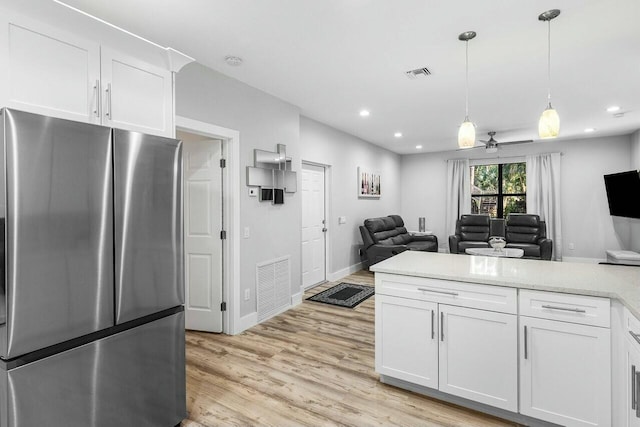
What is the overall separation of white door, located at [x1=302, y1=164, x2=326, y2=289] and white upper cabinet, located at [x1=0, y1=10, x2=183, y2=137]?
10.7ft

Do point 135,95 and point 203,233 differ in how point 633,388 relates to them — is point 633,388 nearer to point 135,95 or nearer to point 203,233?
point 135,95

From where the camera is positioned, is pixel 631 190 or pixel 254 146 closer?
pixel 254 146

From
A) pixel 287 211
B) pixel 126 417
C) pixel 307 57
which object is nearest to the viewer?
pixel 126 417

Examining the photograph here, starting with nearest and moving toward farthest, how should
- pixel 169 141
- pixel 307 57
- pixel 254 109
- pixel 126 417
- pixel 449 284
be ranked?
pixel 126 417, pixel 169 141, pixel 449 284, pixel 307 57, pixel 254 109

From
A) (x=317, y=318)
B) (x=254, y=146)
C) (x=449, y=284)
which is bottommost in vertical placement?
(x=317, y=318)

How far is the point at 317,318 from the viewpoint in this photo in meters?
3.92

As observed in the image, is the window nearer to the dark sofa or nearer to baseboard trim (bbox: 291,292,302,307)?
the dark sofa

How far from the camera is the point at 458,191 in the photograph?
8156 mm

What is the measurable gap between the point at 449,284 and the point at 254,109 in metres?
2.79

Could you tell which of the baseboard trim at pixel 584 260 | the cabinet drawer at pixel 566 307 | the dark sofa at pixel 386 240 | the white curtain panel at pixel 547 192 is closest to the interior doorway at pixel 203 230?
the cabinet drawer at pixel 566 307

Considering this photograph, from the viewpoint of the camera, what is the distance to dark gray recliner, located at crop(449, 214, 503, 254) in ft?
21.7

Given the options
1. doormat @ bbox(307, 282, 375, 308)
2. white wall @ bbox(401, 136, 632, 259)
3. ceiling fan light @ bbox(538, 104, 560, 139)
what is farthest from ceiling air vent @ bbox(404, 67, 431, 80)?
white wall @ bbox(401, 136, 632, 259)

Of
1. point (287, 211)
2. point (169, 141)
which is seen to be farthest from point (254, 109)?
point (169, 141)

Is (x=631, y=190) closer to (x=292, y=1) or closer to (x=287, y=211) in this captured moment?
(x=287, y=211)
